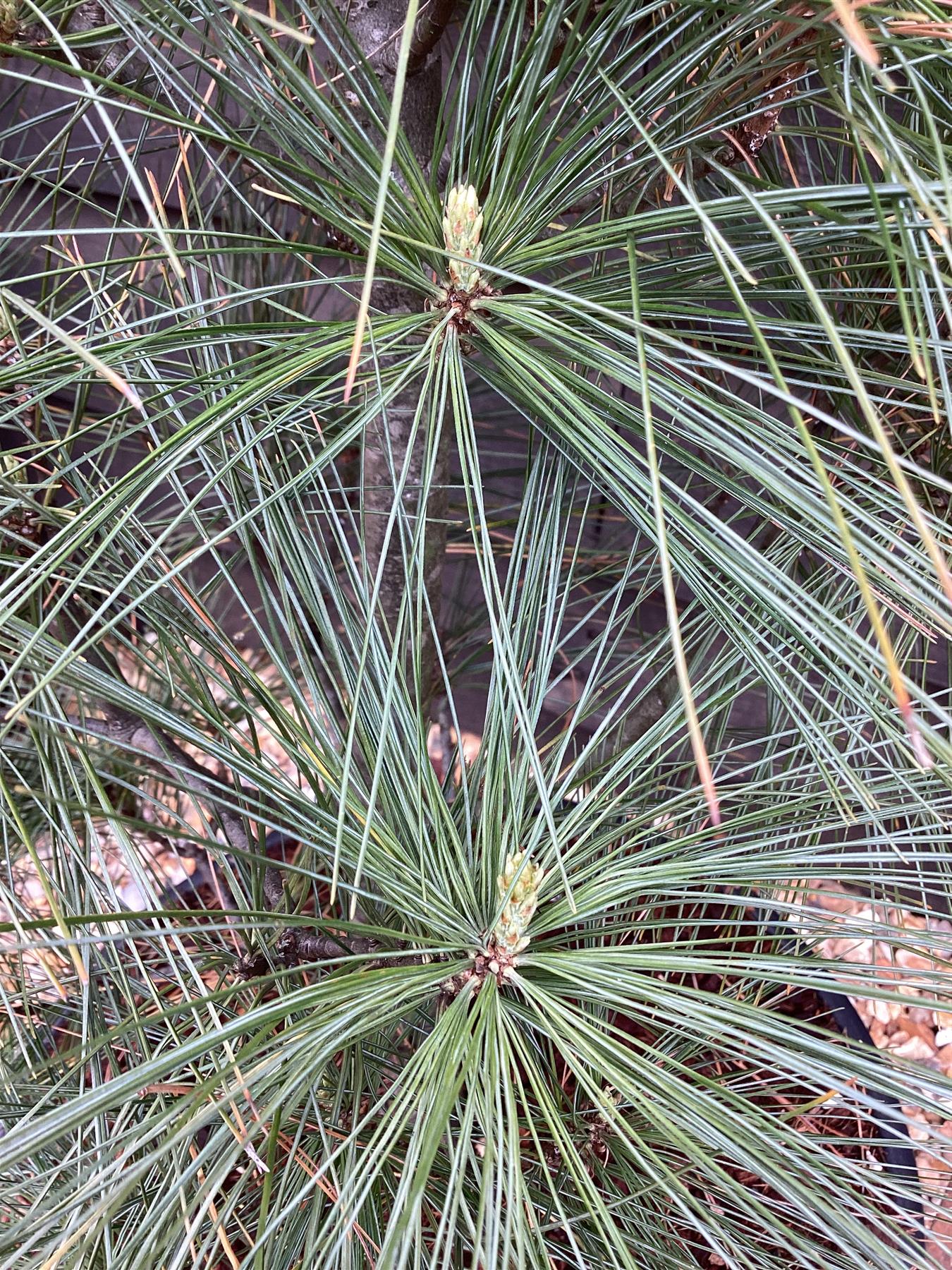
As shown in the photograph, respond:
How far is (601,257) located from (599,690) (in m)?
0.17

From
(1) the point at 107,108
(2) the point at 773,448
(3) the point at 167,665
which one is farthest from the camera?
(1) the point at 107,108

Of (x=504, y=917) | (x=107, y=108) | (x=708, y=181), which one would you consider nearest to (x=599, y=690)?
(x=504, y=917)

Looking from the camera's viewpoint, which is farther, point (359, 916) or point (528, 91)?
point (359, 916)

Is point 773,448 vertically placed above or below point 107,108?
below

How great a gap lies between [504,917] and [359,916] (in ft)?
0.44

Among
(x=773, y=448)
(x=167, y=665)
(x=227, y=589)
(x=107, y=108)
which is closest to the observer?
(x=773, y=448)

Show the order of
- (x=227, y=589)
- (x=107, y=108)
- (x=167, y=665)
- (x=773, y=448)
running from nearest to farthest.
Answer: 1. (x=773, y=448)
2. (x=167, y=665)
3. (x=107, y=108)
4. (x=227, y=589)

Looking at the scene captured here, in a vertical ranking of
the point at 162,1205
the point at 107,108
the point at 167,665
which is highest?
the point at 107,108

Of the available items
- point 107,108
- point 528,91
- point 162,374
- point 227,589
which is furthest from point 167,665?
point 227,589

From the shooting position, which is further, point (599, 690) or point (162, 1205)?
point (599, 690)

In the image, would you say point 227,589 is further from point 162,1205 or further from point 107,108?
point 162,1205

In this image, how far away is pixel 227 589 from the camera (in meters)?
0.85

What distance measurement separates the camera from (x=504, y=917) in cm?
30

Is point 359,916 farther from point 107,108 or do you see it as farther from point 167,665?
point 107,108
